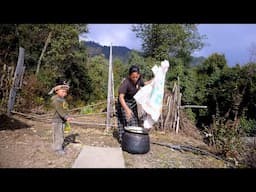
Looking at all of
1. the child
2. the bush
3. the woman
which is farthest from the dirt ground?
the bush

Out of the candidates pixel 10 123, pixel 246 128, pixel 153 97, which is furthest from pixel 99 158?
pixel 246 128

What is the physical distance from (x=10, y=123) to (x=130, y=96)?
2.97 meters

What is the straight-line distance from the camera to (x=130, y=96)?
4867 millimetres

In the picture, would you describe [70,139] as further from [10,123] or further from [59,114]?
[10,123]

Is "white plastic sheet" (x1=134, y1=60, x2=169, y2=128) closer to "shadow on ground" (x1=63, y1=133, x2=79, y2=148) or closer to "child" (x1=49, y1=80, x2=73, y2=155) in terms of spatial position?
"child" (x1=49, y1=80, x2=73, y2=155)

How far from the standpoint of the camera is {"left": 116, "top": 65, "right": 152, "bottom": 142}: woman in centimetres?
459

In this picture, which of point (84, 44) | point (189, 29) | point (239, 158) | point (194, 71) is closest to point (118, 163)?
point (239, 158)

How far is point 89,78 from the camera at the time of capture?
14953 mm

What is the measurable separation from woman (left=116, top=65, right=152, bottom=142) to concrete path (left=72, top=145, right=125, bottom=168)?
50 cm

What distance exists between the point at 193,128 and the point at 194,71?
392 inches

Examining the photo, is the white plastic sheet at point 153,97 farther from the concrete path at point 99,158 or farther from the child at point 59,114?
the child at point 59,114

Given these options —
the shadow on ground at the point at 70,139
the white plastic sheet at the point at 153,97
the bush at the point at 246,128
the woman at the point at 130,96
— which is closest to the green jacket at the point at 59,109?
the shadow on ground at the point at 70,139

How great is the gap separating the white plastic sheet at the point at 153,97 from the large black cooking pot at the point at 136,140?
19cm
